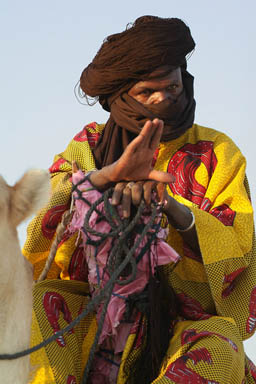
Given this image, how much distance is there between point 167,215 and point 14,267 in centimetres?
90

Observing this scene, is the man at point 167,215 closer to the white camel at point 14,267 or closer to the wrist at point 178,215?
the wrist at point 178,215

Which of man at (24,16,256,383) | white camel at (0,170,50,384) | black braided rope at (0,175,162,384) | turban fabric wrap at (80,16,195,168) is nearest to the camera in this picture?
white camel at (0,170,50,384)

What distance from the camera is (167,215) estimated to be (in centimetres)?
333

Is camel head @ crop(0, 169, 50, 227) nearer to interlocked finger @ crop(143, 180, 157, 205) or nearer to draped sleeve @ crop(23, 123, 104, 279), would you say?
interlocked finger @ crop(143, 180, 157, 205)

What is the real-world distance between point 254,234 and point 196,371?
922 mm

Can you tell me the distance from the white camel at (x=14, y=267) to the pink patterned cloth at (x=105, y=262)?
0.61 metres

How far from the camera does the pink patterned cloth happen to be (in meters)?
3.27

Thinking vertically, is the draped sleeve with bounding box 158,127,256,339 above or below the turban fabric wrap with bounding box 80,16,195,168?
below

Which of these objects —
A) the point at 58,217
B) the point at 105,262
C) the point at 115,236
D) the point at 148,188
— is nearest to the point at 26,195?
the point at 148,188

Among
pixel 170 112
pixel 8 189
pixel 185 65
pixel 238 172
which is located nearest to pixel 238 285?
pixel 238 172

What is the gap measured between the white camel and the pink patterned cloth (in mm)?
610

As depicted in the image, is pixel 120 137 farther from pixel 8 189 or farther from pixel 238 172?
pixel 8 189

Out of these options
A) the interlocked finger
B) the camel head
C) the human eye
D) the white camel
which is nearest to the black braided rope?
the interlocked finger

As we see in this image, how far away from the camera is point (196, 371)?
3.17 metres
